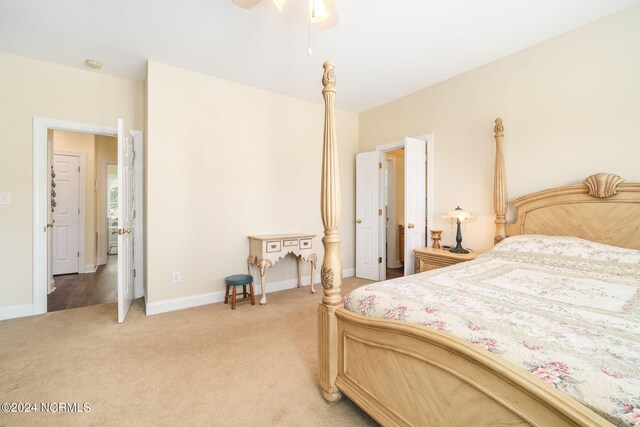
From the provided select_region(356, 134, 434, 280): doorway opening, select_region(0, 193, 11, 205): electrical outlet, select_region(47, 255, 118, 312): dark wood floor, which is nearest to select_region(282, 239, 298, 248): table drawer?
select_region(356, 134, 434, 280): doorway opening

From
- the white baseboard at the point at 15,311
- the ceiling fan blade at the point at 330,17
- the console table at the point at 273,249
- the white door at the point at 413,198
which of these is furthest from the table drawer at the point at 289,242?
the white baseboard at the point at 15,311

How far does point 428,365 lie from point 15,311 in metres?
3.92

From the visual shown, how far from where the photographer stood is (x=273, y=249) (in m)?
3.38

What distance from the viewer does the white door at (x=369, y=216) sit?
167 inches

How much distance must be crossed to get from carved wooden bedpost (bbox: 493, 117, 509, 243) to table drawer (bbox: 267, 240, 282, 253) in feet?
7.78

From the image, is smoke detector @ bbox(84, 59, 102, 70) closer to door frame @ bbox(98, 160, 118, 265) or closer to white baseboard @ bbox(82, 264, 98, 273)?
door frame @ bbox(98, 160, 118, 265)

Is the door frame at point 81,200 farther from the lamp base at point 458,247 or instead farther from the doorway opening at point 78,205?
the lamp base at point 458,247

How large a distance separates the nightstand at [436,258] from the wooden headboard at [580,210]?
0.42 metres

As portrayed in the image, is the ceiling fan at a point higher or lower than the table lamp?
higher

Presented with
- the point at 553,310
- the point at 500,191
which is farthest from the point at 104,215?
the point at 553,310

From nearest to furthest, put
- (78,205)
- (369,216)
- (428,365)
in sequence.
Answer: (428,365) → (369,216) → (78,205)

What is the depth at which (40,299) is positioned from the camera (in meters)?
2.93

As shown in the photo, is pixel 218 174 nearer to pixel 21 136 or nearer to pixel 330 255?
pixel 21 136

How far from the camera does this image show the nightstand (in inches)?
112
